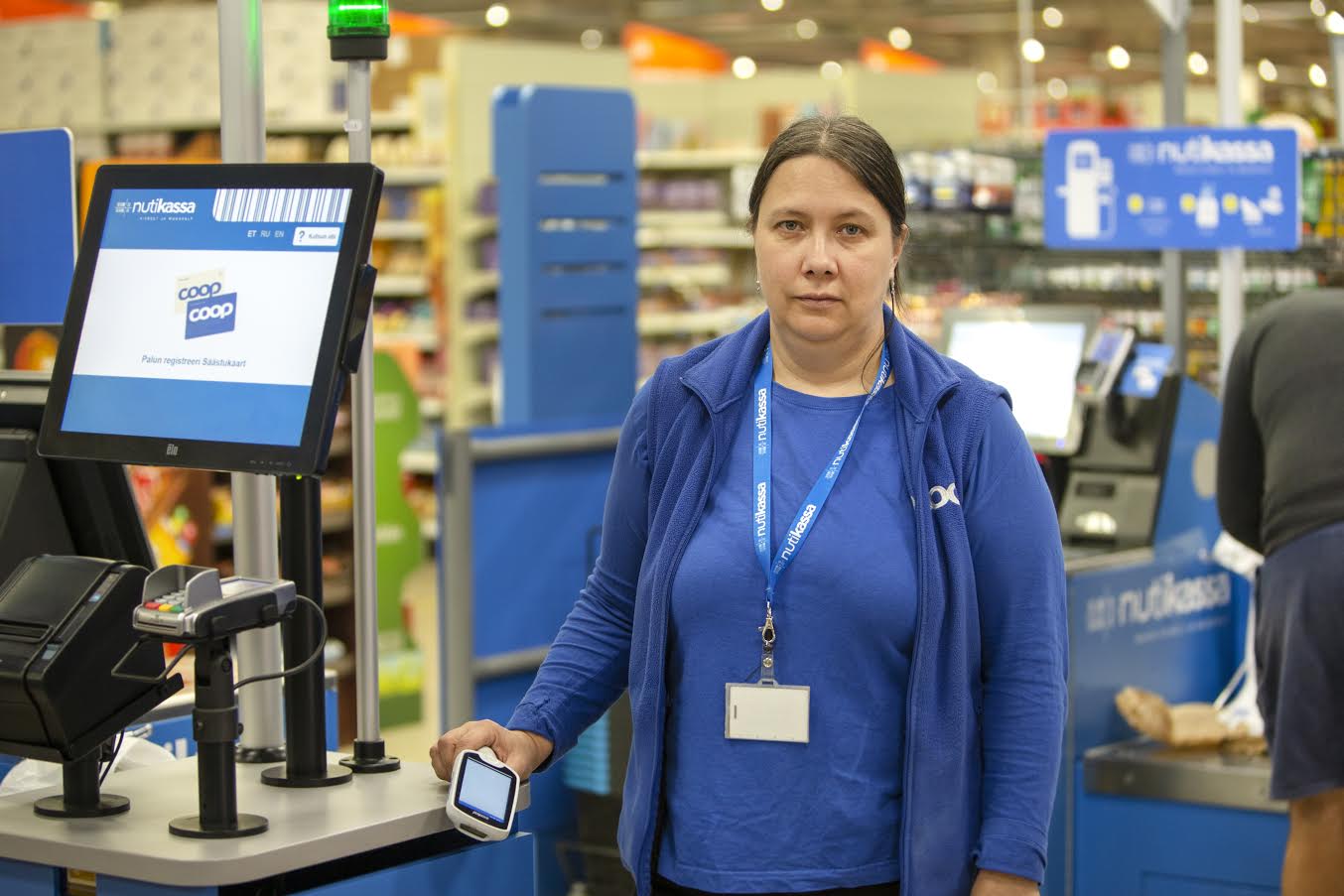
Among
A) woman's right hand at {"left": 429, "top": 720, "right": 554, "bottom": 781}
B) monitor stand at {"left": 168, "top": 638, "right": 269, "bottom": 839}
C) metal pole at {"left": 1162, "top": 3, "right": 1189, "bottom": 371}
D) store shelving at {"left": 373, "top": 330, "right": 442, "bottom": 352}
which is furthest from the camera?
store shelving at {"left": 373, "top": 330, "right": 442, "bottom": 352}

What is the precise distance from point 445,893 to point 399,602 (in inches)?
188

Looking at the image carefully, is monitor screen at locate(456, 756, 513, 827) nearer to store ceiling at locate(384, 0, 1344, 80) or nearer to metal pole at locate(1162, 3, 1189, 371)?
metal pole at locate(1162, 3, 1189, 371)

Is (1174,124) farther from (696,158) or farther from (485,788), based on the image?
(696,158)

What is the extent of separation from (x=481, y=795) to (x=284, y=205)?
692mm

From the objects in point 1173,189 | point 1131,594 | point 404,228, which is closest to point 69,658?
point 1131,594

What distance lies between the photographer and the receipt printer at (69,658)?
1983 mm

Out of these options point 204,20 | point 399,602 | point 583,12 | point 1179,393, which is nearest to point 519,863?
point 1179,393

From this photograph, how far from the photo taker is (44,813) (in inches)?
81.7

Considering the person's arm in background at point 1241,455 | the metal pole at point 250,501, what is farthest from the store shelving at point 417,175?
the metal pole at point 250,501

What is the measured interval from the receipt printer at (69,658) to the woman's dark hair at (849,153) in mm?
850

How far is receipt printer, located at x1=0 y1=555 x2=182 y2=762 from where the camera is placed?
1983 millimetres

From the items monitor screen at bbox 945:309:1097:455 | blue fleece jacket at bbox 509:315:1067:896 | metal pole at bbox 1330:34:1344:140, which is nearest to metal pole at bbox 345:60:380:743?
blue fleece jacket at bbox 509:315:1067:896

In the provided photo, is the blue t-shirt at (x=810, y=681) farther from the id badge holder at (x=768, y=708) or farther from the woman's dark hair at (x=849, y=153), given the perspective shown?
the woman's dark hair at (x=849, y=153)

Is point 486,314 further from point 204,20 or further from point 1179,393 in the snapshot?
point 1179,393
